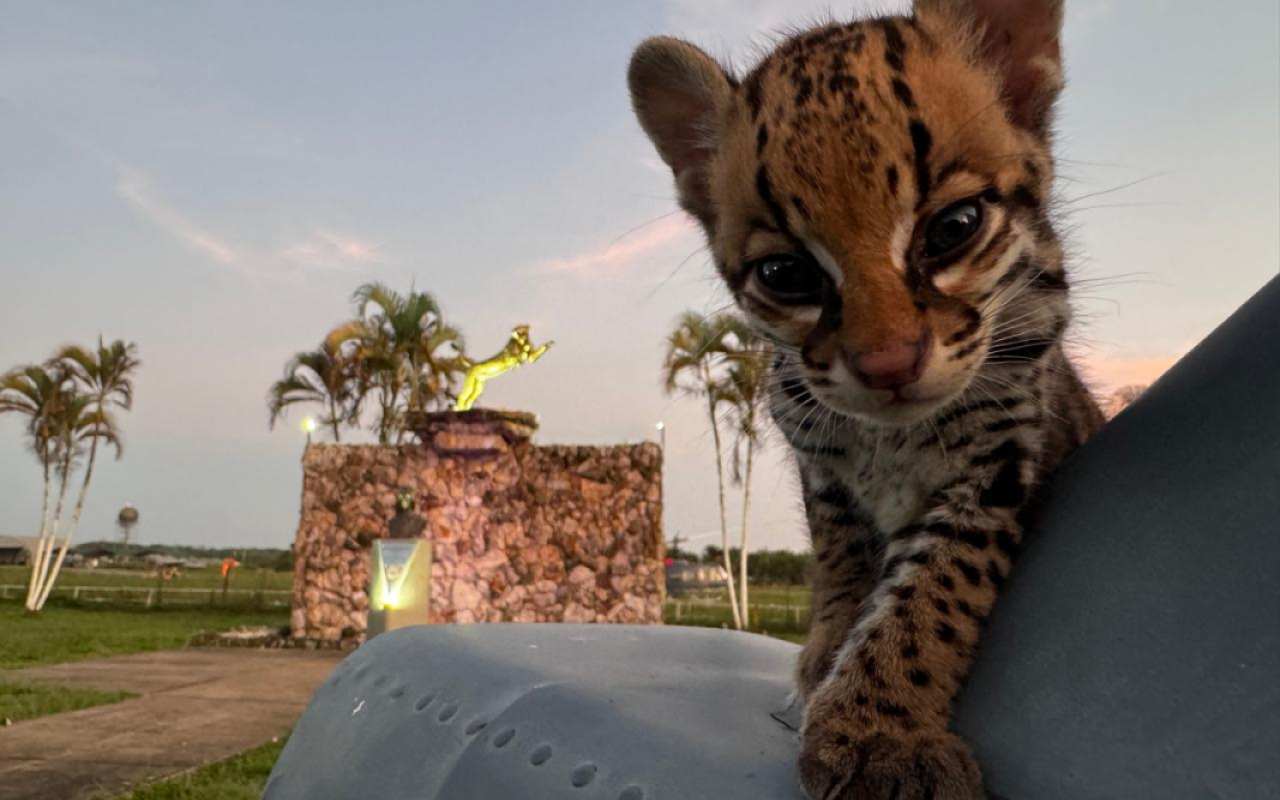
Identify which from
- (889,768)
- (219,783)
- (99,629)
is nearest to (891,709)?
(889,768)

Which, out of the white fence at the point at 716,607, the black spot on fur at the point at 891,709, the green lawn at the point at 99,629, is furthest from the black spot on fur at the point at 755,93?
the white fence at the point at 716,607

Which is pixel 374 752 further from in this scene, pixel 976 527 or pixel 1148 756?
pixel 1148 756

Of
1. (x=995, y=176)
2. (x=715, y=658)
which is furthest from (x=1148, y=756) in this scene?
(x=715, y=658)

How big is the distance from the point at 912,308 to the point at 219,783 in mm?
7375

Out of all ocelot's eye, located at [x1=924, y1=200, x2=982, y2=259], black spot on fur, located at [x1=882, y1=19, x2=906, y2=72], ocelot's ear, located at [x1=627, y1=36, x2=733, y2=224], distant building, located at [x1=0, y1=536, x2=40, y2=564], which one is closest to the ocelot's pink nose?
ocelot's eye, located at [x1=924, y1=200, x2=982, y2=259]

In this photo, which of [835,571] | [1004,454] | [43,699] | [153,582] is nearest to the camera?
[1004,454]

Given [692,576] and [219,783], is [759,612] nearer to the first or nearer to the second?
[692,576]

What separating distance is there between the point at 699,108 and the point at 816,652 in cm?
118

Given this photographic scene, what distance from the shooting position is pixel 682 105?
204 centimetres

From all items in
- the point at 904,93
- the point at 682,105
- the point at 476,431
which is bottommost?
the point at 904,93

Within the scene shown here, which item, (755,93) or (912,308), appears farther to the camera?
(755,93)

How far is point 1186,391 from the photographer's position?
1354 mm

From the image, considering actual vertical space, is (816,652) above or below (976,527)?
below

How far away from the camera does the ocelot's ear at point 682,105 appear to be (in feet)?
6.22
